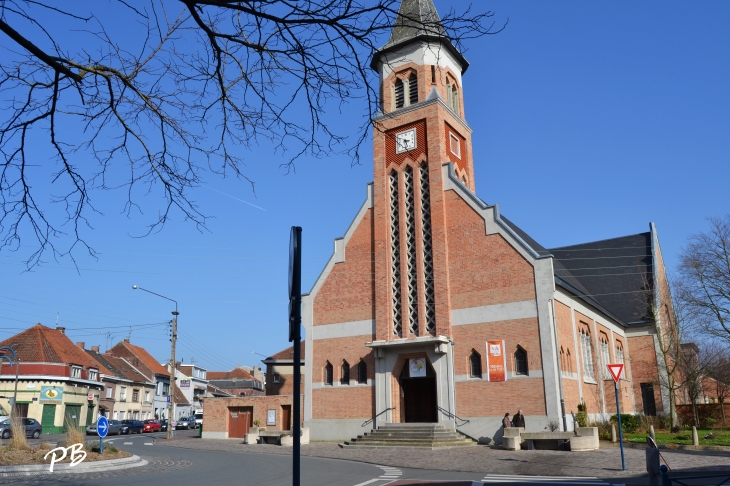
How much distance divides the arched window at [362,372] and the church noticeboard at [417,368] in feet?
8.61

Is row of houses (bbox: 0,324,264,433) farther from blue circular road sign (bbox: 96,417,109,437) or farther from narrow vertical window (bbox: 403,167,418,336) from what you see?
blue circular road sign (bbox: 96,417,109,437)

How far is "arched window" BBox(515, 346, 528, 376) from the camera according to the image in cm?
2620

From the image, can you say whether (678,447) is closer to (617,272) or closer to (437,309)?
(437,309)

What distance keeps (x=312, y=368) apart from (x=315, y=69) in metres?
28.1

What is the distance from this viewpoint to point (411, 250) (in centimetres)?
3086

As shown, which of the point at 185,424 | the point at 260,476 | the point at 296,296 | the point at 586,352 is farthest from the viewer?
the point at 185,424

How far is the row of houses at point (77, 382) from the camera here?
157 ft

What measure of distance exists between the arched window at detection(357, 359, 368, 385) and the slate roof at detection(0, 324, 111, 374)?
31.7 m

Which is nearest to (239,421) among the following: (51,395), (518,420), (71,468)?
(518,420)

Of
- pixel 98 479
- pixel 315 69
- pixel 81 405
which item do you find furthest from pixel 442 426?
pixel 81 405

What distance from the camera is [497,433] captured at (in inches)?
1011

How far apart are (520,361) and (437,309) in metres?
4.65

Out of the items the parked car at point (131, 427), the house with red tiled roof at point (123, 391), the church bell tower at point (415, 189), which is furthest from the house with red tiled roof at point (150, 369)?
the church bell tower at point (415, 189)

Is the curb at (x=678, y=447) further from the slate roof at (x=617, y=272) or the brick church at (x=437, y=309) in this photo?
the slate roof at (x=617, y=272)
